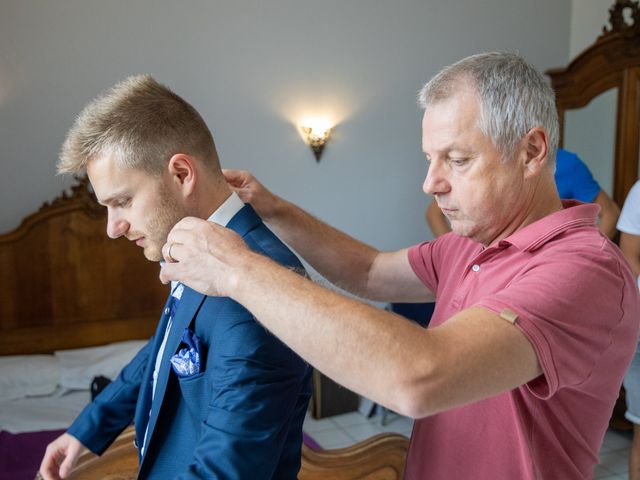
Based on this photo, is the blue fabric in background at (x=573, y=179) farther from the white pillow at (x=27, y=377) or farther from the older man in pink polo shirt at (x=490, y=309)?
the white pillow at (x=27, y=377)

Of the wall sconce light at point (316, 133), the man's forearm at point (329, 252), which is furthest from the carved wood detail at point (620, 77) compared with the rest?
the man's forearm at point (329, 252)

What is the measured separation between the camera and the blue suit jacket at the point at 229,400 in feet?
3.12

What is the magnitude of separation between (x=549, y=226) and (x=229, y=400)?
0.60 m

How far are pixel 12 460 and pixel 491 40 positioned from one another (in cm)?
454

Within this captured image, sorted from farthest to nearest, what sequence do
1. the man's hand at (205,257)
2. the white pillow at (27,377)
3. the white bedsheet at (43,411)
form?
the white pillow at (27,377) → the white bedsheet at (43,411) → the man's hand at (205,257)

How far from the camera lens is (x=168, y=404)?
1.11 metres

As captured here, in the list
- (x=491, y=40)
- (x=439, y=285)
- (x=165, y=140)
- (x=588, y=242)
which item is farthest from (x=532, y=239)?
(x=491, y=40)

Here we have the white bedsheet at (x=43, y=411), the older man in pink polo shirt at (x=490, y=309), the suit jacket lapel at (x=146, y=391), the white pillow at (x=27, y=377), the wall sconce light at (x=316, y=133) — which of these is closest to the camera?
the older man in pink polo shirt at (x=490, y=309)

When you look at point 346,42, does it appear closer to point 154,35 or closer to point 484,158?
point 154,35

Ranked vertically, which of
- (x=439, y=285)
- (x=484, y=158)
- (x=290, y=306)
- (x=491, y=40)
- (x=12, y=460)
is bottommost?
(x=12, y=460)

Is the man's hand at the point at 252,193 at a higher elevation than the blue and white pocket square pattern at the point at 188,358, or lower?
higher

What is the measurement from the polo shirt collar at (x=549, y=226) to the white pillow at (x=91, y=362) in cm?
298

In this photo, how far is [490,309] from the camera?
809 millimetres

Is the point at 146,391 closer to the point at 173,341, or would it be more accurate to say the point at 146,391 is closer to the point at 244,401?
the point at 173,341
